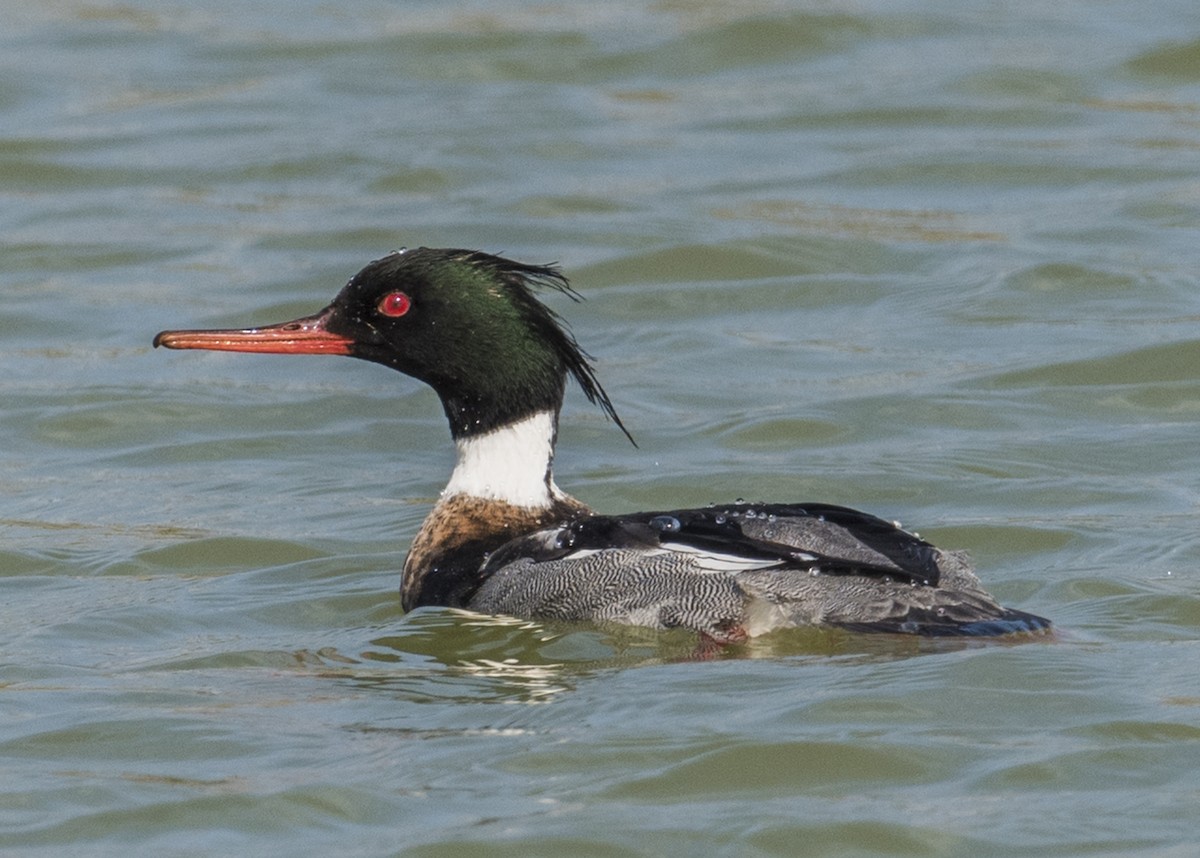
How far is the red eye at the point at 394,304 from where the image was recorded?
329 inches

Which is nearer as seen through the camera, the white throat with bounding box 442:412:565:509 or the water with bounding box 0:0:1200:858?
the water with bounding box 0:0:1200:858

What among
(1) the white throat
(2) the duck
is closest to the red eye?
(2) the duck

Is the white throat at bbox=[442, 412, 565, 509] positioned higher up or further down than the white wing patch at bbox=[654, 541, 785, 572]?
higher up

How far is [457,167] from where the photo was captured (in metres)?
14.9

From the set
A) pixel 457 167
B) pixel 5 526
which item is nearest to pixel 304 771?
pixel 5 526

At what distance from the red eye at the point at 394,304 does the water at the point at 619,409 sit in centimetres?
110

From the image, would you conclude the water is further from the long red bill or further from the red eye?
the red eye

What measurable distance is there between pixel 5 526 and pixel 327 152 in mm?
6189

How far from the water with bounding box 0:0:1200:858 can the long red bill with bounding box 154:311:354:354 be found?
96cm

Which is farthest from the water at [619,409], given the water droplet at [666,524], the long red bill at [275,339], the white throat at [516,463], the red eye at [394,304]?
the red eye at [394,304]

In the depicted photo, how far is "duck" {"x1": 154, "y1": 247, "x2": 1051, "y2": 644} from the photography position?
720cm

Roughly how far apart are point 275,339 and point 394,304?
48cm

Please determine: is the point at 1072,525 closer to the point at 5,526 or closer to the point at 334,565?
the point at 334,565

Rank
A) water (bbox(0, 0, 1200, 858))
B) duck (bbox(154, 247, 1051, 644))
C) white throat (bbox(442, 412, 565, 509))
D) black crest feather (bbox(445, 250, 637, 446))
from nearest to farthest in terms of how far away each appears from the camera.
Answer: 1. water (bbox(0, 0, 1200, 858))
2. duck (bbox(154, 247, 1051, 644))
3. black crest feather (bbox(445, 250, 637, 446))
4. white throat (bbox(442, 412, 565, 509))
